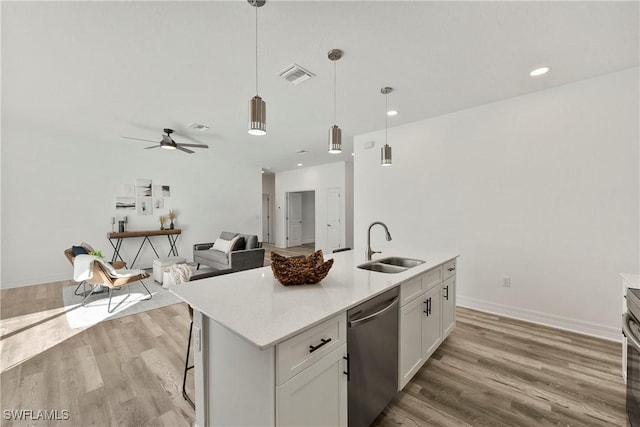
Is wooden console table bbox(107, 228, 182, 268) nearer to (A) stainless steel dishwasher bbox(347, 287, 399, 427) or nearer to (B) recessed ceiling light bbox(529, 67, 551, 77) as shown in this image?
Result: (A) stainless steel dishwasher bbox(347, 287, 399, 427)

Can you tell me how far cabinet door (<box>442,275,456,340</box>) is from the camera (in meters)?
2.40

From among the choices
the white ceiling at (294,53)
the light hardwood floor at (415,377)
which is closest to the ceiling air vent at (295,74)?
the white ceiling at (294,53)

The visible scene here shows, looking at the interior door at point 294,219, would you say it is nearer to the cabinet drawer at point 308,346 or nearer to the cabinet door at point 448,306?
the cabinet door at point 448,306

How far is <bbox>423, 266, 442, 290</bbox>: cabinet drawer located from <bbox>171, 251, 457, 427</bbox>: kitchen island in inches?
13.3

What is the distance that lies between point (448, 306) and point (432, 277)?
56cm

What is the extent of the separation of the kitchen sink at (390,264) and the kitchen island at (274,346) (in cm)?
46

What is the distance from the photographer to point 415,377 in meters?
2.10

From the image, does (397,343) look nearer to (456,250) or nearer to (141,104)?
(456,250)

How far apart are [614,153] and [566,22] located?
159cm

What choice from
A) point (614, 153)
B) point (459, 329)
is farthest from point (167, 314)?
point (614, 153)

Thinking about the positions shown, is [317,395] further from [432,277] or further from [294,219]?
[294,219]

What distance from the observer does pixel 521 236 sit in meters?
3.18

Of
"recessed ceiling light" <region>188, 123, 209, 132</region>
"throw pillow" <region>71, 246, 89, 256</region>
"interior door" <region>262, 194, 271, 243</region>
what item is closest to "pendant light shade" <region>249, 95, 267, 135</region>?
"recessed ceiling light" <region>188, 123, 209, 132</region>

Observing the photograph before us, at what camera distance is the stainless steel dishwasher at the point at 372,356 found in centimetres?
137
